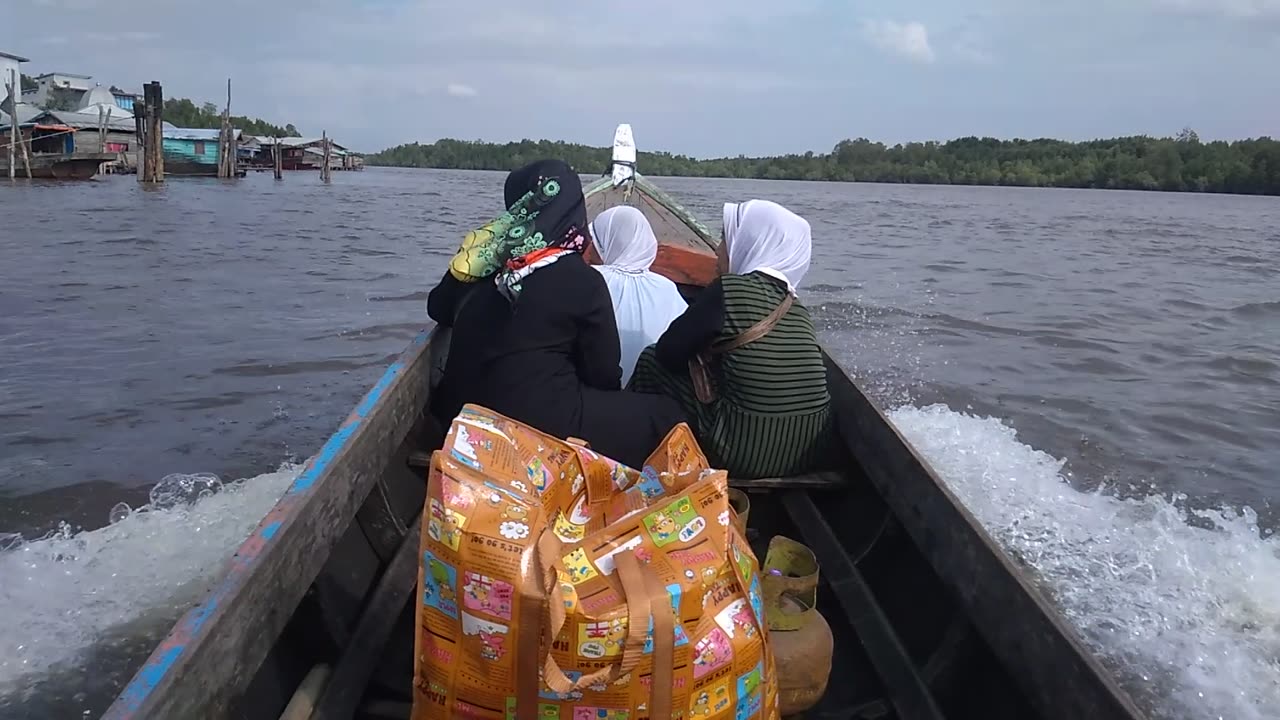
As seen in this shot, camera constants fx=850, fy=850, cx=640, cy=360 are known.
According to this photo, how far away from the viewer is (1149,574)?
404cm

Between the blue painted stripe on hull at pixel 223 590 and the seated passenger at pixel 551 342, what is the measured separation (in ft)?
1.48

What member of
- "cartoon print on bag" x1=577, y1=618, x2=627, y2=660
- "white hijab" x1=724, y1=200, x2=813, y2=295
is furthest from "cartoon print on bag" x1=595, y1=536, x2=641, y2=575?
"white hijab" x1=724, y1=200, x2=813, y2=295

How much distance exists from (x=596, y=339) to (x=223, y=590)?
1.27 metres

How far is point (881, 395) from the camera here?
6910 millimetres

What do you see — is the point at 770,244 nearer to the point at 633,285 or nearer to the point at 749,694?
the point at 633,285

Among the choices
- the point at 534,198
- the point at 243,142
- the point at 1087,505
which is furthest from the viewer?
the point at 243,142

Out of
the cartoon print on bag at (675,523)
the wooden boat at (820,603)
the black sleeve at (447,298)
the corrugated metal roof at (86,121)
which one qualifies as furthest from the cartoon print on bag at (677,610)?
the corrugated metal roof at (86,121)

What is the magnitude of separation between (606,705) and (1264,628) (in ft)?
11.5

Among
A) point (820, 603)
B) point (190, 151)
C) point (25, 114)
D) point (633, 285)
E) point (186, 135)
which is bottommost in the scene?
point (820, 603)

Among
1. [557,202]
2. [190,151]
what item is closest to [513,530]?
[557,202]

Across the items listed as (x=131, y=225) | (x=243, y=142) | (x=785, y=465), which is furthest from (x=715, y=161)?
(x=785, y=465)

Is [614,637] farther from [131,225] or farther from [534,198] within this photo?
[131,225]

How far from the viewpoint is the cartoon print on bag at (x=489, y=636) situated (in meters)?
1.56

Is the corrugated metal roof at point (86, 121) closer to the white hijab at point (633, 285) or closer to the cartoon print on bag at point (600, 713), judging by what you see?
the white hijab at point (633, 285)
